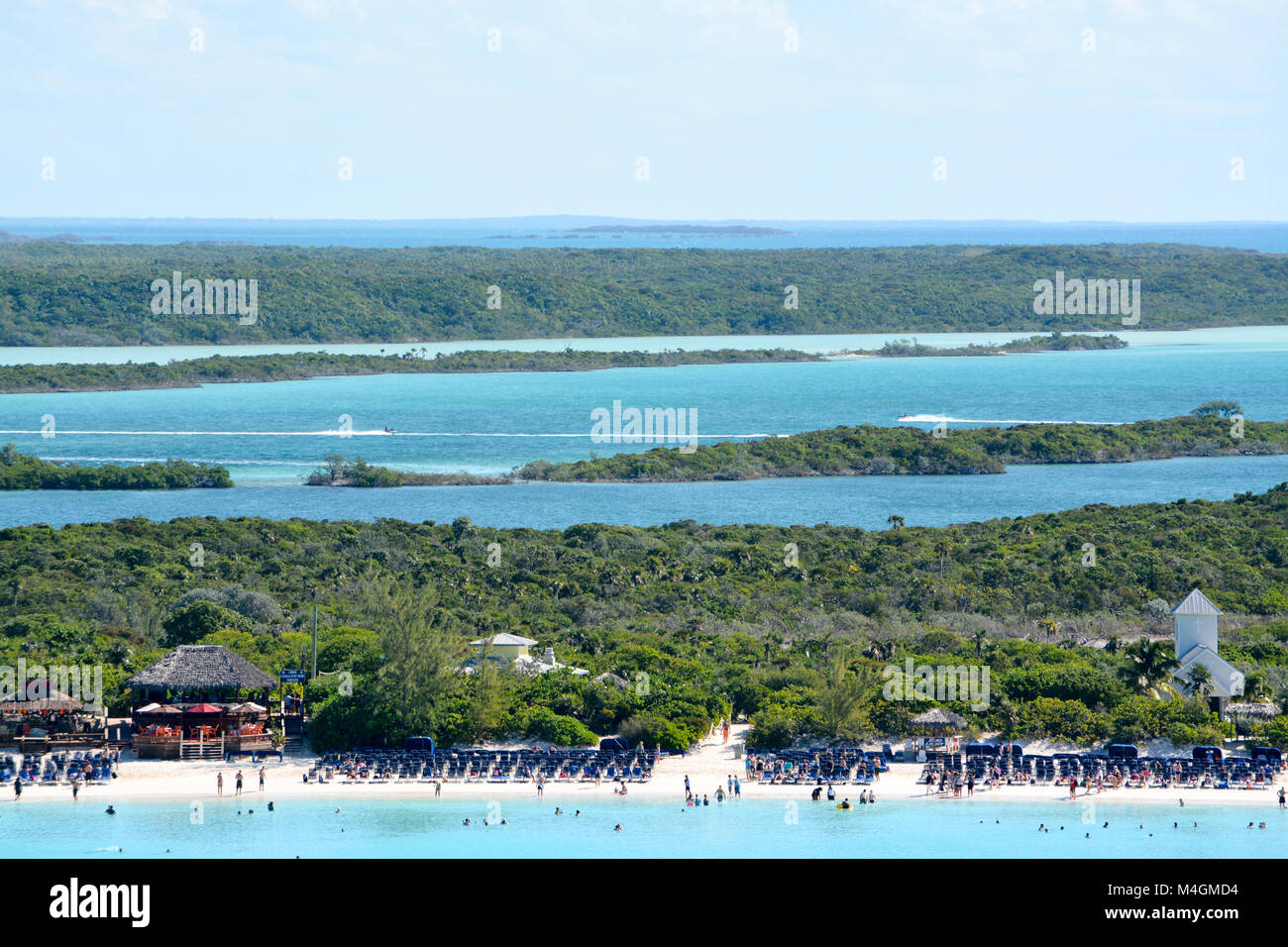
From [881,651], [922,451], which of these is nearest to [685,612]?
[881,651]

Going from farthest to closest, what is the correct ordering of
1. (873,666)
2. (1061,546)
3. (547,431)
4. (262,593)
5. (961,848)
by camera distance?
(547,431), (1061,546), (262,593), (873,666), (961,848)

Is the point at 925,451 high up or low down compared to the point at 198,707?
down

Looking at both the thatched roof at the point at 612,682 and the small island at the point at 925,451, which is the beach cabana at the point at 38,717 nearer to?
the thatched roof at the point at 612,682

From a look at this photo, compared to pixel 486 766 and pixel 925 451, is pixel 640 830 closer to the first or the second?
pixel 486 766

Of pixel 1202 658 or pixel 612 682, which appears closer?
pixel 1202 658

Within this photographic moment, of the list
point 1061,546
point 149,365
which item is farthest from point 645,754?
point 149,365

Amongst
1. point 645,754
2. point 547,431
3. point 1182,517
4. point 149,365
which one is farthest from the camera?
point 149,365

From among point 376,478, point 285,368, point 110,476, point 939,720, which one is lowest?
point 376,478
